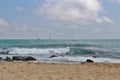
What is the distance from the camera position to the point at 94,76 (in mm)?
10672

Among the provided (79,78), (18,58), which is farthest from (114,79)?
(18,58)

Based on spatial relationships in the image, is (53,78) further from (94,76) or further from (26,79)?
(94,76)

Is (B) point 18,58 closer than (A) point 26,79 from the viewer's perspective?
No

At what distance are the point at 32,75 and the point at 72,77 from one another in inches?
61.7

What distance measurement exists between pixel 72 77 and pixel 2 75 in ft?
8.64

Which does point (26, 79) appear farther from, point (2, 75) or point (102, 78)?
point (102, 78)

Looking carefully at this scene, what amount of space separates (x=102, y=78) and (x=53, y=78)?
1781 mm

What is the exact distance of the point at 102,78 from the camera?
1022cm

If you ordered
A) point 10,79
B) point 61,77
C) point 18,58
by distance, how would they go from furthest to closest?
point 18,58, point 61,77, point 10,79

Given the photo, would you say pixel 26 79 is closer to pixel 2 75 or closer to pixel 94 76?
pixel 2 75

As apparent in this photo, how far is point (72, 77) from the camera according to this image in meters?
10.4

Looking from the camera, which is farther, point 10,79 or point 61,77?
point 61,77

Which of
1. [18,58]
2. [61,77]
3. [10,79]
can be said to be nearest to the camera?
[10,79]

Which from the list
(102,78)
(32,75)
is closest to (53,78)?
(32,75)
